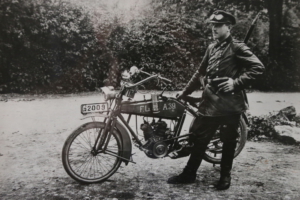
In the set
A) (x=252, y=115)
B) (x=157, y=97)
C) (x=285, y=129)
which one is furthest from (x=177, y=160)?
(x=285, y=129)

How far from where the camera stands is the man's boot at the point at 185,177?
3.73 m

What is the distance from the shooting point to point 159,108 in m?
3.81

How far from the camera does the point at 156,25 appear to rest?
4137 millimetres

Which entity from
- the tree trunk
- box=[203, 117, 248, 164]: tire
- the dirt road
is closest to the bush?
the dirt road

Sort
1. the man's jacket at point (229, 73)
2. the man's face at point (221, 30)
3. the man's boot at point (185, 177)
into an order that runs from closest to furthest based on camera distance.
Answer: the man's jacket at point (229, 73) < the man's face at point (221, 30) < the man's boot at point (185, 177)

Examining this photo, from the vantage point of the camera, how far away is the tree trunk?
4.25 m

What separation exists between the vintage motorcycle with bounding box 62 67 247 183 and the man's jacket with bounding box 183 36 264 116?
398 millimetres

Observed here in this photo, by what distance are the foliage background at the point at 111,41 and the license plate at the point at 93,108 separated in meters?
0.42

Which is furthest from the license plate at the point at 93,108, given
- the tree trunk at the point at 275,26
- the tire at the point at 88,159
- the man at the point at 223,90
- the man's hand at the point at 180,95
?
the tree trunk at the point at 275,26

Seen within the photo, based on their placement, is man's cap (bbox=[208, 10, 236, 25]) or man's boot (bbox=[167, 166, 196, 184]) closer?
man's cap (bbox=[208, 10, 236, 25])

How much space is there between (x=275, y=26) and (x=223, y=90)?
59.8 inches

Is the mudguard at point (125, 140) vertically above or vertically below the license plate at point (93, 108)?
below

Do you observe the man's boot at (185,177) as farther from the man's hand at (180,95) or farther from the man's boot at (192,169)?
the man's hand at (180,95)

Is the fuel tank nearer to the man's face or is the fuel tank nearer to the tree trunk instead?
the man's face
